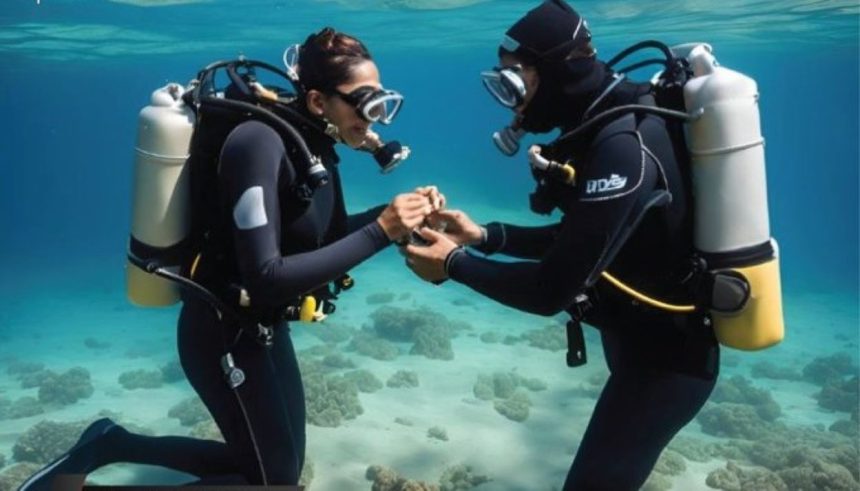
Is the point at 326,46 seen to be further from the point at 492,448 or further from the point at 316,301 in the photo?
the point at 492,448

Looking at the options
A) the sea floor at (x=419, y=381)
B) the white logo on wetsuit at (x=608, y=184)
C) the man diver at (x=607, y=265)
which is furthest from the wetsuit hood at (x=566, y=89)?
the sea floor at (x=419, y=381)

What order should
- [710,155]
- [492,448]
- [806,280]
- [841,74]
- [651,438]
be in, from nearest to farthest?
[710,155]
[651,438]
[492,448]
[806,280]
[841,74]

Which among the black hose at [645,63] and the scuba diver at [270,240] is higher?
the black hose at [645,63]

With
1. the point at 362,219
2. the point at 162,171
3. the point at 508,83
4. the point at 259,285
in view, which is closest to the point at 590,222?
the point at 508,83

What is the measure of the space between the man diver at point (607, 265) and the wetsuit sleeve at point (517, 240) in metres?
0.77

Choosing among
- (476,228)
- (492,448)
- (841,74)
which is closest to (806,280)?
(841,74)

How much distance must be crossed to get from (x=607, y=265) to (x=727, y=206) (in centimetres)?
72

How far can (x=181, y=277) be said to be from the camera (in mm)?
3941

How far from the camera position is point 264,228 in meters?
3.42

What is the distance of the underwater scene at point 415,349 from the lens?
9.30 meters

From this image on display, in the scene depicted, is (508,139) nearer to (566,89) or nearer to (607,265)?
(566,89)

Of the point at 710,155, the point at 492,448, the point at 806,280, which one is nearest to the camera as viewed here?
the point at 710,155

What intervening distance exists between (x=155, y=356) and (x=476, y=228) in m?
13.9

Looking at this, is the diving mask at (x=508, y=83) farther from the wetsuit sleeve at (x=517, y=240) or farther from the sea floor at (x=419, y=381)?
the sea floor at (x=419, y=381)
